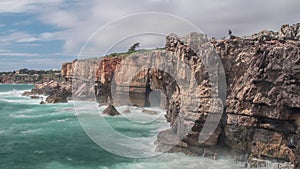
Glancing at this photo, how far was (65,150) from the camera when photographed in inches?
930

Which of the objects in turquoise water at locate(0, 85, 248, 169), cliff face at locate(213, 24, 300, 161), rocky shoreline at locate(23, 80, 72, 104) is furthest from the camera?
rocky shoreline at locate(23, 80, 72, 104)

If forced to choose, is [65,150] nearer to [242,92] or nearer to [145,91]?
[242,92]

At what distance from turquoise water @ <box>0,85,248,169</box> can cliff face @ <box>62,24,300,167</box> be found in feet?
7.12

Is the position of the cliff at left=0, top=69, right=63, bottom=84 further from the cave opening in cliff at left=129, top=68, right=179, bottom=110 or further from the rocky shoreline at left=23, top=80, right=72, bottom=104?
the cave opening in cliff at left=129, top=68, right=179, bottom=110

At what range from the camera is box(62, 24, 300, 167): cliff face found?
1842 cm

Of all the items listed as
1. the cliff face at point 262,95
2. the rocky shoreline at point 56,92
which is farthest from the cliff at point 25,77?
the cliff face at point 262,95

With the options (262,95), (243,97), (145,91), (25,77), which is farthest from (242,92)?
(25,77)

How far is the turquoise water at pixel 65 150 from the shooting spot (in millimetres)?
19812

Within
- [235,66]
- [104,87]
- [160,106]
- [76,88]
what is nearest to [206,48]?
[235,66]

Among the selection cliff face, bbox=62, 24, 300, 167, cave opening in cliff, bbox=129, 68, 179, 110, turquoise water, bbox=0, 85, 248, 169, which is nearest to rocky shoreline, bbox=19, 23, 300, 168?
cliff face, bbox=62, 24, 300, 167

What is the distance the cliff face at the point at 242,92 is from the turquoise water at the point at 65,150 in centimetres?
217

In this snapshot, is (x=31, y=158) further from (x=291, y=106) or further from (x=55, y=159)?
(x=291, y=106)

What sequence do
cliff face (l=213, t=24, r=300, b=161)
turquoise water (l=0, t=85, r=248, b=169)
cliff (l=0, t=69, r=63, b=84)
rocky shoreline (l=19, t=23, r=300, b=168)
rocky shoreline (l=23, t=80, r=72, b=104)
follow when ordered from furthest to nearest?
cliff (l=0, t=69, r=63, b=84)
rocky shoreline (l=23, t=80, r=72, b=104)
turquoise water (l=0, t=85, r=248, b=169)
rocky shoreline (l=19, t=23, r=300, b=168)
cliff face (l=213, t=24, r=300, b=161)

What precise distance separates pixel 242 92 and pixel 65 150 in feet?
47.0
